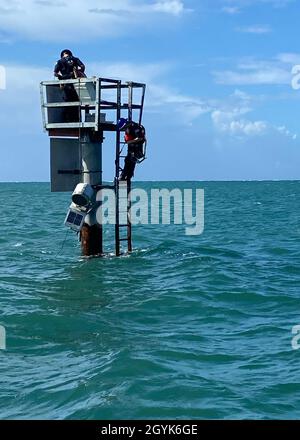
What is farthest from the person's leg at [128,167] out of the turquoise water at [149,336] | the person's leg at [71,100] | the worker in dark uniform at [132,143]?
the turquoise water at [149,336]

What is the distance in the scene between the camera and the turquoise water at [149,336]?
815 centimetres

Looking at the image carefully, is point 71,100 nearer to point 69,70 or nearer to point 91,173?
point 69,70

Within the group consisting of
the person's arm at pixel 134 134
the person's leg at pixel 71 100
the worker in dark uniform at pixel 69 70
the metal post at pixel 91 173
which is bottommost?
the metal post at pixel 91 173

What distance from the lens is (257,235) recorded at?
28766 mm

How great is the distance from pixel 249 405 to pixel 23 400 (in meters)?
2.73

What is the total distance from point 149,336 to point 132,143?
333 inches

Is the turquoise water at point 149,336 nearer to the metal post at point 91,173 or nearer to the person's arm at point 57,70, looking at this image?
the metal post at point 91,173

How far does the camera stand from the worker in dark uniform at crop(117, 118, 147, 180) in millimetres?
18455

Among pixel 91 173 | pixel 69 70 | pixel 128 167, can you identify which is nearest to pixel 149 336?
pixel 91 173

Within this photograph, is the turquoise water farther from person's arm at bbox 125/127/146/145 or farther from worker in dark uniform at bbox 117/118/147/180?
person's arm at bbox 125/127/146/145

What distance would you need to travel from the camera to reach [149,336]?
36.2 feet

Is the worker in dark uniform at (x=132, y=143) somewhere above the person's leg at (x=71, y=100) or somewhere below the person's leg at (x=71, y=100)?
below

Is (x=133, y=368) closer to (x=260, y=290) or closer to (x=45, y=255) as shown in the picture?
(x=260, y=290)

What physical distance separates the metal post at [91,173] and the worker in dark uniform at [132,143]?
0.75 m
